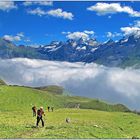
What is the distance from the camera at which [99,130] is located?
49625 millimetres

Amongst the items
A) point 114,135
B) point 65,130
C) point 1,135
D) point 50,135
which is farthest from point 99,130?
point 1,135

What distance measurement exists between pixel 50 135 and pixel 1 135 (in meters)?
5.21

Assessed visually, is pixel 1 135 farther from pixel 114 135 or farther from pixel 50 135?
pixel 114 135

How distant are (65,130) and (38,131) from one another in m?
3.24

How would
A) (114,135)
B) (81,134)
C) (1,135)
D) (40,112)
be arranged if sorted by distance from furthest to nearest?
1. (40,112)
2. (114,135)
3. (81,134)
4. (1,135)

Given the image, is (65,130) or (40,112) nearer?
(65,130)

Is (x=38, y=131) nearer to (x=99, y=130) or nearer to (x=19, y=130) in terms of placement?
(x=19, y=130)

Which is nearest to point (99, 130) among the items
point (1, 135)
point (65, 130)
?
point (65, 130)

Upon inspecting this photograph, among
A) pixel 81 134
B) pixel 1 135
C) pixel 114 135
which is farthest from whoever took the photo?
pixel 114 135

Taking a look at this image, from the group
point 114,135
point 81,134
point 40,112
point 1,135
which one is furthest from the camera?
point 40,112

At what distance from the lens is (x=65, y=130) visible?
152 ft

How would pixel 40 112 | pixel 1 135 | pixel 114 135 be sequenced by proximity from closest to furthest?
pixel 1 135 → pixel 114 135 → pixel 40 112

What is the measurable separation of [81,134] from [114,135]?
272 inches

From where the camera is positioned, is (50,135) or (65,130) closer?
(50,135)
